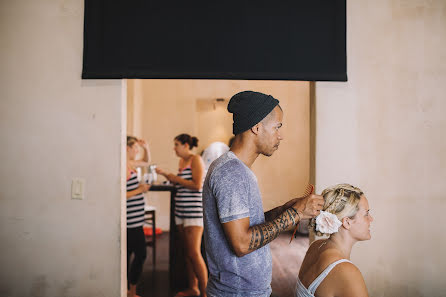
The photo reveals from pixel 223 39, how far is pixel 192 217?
68.2 inches

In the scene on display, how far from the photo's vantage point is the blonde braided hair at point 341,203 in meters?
1.59

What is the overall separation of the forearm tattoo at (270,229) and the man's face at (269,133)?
27cm

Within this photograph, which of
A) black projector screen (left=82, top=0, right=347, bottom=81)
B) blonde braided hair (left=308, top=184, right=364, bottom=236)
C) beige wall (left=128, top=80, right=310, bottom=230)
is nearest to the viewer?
blonde braided hair (left=308, top=184, right=364, bottom=236)

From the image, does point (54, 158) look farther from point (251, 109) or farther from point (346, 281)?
point (346, 281)

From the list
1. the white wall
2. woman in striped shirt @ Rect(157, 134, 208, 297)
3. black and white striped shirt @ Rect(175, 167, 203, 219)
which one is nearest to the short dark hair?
woman in striped shirt @ Rect(157, 134, 208, 297)

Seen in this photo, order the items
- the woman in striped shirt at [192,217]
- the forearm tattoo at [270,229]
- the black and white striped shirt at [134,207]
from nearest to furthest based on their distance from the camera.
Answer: the forearm tattoo at [270,229] < the black and white striped shirt at [134,207] < the woman in striped shirt at [192,217]

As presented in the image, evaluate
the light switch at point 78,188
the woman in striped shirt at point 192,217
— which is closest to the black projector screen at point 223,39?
the light switch at point 78,188

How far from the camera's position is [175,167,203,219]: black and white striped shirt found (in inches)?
132

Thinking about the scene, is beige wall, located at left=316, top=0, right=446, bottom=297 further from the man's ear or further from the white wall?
the white wall

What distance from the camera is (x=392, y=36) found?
2.29 meters

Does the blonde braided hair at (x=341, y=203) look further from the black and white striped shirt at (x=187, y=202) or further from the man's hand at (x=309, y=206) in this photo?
the black and white striped shirt at (x=187, y=202)

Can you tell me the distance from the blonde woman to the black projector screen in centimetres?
90

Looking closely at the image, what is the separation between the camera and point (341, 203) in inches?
62.8

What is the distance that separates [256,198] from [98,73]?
138 centimetres
